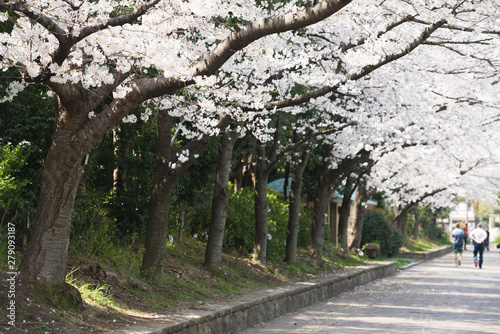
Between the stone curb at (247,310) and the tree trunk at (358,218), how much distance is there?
31.8 feet

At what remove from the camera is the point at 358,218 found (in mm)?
27859

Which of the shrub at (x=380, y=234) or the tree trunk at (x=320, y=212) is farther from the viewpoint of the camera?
the shrub at (x=380, y=234)

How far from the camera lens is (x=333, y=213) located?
34250 mm

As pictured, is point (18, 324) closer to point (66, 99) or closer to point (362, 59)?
point (66, 99)

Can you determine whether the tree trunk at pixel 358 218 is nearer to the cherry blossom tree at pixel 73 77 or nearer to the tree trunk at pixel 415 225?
the cherry blossom tree at pixel 73 77

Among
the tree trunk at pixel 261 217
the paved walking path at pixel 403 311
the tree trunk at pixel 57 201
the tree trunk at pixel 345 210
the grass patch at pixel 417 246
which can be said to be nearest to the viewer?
the tree trunk at pixel 57 201

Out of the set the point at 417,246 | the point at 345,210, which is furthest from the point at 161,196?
the point at 417,246

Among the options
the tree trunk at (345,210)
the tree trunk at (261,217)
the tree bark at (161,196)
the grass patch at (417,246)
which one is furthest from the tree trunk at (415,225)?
the tree bark at (161,196)

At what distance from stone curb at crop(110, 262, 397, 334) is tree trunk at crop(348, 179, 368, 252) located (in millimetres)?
9698

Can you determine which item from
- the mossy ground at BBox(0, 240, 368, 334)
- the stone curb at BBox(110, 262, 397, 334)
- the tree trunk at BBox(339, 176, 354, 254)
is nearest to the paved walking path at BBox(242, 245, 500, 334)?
the stone curb at BBox(110, 262, 397, 334)

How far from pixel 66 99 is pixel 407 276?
62.7ft

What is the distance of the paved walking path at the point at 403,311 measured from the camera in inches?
406

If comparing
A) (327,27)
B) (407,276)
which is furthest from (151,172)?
(407,276)

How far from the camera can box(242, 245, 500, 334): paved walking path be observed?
33.8ft
